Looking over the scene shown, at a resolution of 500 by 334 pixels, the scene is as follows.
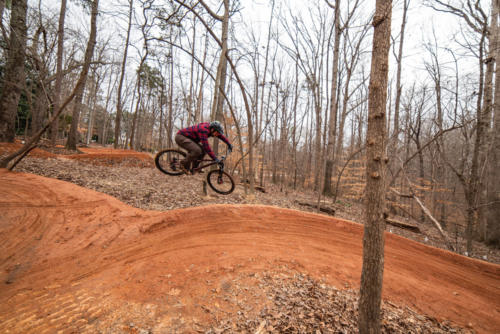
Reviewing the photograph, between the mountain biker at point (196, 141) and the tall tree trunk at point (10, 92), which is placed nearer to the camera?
the mountain biker at point (196, 141)

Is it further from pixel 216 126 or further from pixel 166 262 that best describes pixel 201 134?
pixel 166 262

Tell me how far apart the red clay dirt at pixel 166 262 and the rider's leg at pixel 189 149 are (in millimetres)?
1636

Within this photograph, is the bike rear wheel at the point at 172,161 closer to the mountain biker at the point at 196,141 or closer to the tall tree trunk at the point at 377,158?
the mountain biker at the point at 196,141

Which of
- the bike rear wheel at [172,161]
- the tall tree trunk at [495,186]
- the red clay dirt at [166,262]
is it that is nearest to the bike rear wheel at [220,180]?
the bike rear wheel at [172,161]


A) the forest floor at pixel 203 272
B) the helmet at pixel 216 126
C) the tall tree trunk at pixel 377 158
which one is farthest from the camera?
the helmet at pixel 216 126

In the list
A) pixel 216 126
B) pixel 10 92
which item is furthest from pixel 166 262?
pixel 10 92

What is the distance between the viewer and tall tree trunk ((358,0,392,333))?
1.44m

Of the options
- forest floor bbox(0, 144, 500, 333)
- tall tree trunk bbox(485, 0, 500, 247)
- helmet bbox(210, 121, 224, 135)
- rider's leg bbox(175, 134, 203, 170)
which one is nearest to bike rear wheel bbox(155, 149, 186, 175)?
rider's leg bbox(175, 134, 203, 170)

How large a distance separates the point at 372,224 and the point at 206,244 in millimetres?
2520

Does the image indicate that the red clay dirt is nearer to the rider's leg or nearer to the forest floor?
the forest floor

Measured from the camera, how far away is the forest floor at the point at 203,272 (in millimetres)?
1861

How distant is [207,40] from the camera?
512 inches

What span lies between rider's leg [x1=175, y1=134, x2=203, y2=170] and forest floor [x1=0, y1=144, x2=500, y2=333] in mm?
1200

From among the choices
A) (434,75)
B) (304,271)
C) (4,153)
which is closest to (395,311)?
(304,271)
